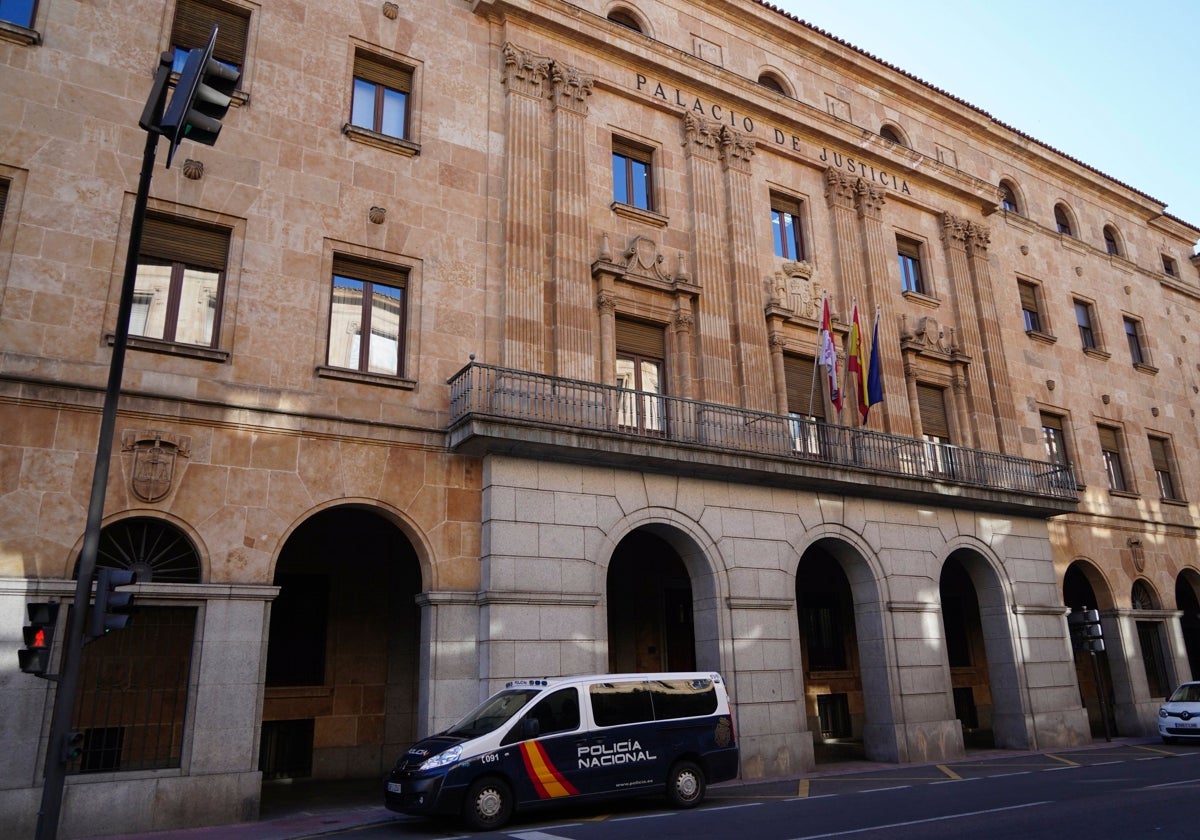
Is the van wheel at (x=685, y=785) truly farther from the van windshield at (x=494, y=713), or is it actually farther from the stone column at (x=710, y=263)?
the stone column at (x=710, y=263)

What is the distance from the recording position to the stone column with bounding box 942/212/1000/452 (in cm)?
2398

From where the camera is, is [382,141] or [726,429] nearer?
[382,141]

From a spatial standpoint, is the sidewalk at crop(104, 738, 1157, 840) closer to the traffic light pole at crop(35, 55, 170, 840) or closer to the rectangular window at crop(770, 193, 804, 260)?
the traffic light pole at crop(35, 55, 170, 840)

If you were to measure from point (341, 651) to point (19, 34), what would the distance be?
40.4 feet

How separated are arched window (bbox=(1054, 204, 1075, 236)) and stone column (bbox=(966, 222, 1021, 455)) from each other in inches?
250

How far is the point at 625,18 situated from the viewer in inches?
860

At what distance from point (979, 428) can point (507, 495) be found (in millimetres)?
14782

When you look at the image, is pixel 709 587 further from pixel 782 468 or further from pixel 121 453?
pixel 121 453

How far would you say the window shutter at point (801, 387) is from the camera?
68.7 feet

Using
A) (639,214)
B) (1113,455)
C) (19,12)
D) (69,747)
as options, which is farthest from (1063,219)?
(69,747)

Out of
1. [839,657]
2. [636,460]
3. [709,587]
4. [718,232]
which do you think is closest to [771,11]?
[718,232]

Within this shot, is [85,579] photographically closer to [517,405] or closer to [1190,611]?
[517,405]

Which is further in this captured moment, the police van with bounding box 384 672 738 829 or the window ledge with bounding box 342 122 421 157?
the window ledge with bounding box 342 122 421 157

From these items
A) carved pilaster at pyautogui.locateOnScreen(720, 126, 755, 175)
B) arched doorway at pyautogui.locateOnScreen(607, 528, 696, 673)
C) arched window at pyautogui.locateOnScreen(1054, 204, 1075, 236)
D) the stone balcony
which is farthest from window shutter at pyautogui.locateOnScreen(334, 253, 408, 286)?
arched window at pyautogui.locateOnScreen(1054, 204, 1075, 236)
